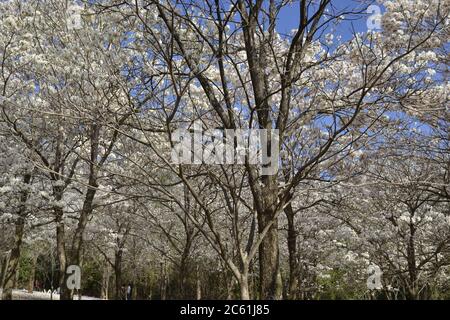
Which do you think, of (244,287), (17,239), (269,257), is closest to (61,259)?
(17,239)

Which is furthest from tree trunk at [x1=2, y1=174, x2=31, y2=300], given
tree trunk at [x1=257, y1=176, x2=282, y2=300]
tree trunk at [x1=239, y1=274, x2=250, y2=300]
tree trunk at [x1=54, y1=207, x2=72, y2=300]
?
tree trunk at [x1=239, y1=274, x2=250, y2=300]

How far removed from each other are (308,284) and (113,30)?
17236mm

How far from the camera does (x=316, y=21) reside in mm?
5812

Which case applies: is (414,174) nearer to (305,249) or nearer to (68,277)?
(305,249)

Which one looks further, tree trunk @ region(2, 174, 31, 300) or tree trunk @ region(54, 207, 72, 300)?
tree trunk @ region(2, 174, 31, 300)

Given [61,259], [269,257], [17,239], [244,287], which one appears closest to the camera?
[244,287]

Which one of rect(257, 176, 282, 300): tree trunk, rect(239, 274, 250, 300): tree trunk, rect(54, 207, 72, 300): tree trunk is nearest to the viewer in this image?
rect(239, 274, 250, 300): tree trunk

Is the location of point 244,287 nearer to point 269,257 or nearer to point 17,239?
point 269,257

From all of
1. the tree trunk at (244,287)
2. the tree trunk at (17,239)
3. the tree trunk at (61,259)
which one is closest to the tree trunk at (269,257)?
the tree trunk at (244,287)

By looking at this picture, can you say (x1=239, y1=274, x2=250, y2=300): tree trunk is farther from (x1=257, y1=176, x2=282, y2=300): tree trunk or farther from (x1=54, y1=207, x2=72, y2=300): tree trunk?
(x1=54, y1=207, x2=72, y2=300): tree trunk

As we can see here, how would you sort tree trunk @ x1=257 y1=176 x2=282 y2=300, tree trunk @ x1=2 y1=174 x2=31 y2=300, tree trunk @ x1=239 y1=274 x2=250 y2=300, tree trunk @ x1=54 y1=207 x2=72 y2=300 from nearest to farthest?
1. tree trunk @ x1=239 y1=274 x2=250 y2=300
2. tree trunk @ x1=257 y1=176 x2=282 y2=300
3. tree trunk @ x1=54 y1=207 x2=72 y2=300
4. tree trunk @ x1=2 y1=174 x2=31 y2=300
